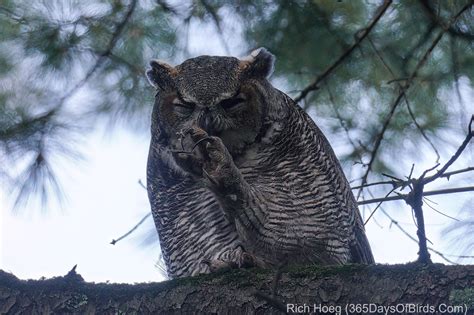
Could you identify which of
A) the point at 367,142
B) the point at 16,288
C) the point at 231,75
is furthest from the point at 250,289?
the point at 367,142

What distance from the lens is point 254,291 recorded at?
282 centimetres

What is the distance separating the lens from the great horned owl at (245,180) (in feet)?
11.7

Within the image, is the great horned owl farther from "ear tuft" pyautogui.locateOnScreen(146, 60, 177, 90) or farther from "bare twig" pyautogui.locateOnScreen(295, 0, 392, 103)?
"bare twig" pyautogui.locateOnScreen(295, 0, 392, 103)

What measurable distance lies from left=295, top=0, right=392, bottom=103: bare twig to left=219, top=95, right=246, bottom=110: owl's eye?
1.97ft

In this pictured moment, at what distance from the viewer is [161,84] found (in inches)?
157

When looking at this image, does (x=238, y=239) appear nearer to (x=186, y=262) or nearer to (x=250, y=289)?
(x=186, y=262)

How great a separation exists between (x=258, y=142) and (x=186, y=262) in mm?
653

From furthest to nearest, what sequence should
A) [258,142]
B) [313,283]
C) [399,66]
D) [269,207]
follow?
[399,66] < [258,142] < [269,207] < [313,283]

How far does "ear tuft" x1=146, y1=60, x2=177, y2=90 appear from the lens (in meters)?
3.90

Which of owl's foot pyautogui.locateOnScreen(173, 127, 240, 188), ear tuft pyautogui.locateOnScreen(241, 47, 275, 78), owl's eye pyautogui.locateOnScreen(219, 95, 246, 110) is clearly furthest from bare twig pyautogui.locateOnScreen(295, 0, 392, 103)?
owl's foot pyautogui.locateOnScreen(173, 127, 240, 188)

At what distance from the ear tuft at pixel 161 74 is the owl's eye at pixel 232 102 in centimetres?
33

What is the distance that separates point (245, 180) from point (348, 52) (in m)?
0.95

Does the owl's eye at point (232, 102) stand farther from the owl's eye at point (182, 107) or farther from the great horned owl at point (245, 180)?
the owl's eye at point (182, 107)

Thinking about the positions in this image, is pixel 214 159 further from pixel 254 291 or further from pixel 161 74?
pixel 161 74
